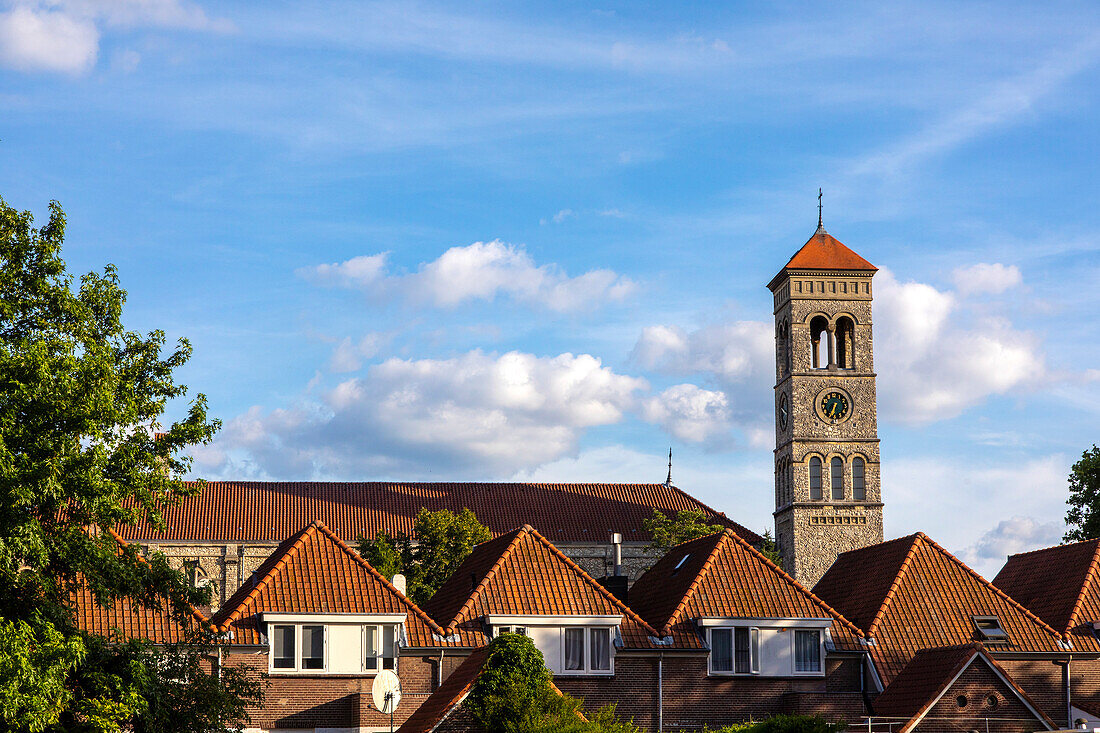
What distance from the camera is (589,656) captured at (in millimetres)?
41844

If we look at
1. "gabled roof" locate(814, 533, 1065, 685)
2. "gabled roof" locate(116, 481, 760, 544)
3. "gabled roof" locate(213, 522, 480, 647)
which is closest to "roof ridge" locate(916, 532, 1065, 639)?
"gabled roof" locate(814, 533, 1065, 685)

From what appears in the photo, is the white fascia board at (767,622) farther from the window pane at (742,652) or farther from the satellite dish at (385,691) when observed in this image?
the satellite dish at (385,691)

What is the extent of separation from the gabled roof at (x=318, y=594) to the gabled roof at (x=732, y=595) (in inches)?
257

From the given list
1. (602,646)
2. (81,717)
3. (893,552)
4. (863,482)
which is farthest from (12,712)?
(863,482)

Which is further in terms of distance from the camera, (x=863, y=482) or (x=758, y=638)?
(x=863, y=482)

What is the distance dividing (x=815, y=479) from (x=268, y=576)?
57146 mm

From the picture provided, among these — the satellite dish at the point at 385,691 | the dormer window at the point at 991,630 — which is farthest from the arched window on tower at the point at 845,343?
the satellite dish at the point at 385,691

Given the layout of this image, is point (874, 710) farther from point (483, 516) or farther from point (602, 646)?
point (483, 516)

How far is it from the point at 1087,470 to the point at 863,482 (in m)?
22.9

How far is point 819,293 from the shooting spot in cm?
9562

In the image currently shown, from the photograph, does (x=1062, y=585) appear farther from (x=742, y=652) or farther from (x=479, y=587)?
(x=479, y=587)

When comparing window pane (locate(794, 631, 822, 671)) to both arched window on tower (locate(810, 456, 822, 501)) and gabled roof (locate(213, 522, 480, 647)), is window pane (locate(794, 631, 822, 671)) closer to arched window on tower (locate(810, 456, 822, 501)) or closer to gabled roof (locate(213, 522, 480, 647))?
gabled roof (locate(213, 522, 480, 647))

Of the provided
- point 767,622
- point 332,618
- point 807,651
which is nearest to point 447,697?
point 332,618

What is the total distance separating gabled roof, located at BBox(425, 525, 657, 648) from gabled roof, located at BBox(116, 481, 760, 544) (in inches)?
1583
